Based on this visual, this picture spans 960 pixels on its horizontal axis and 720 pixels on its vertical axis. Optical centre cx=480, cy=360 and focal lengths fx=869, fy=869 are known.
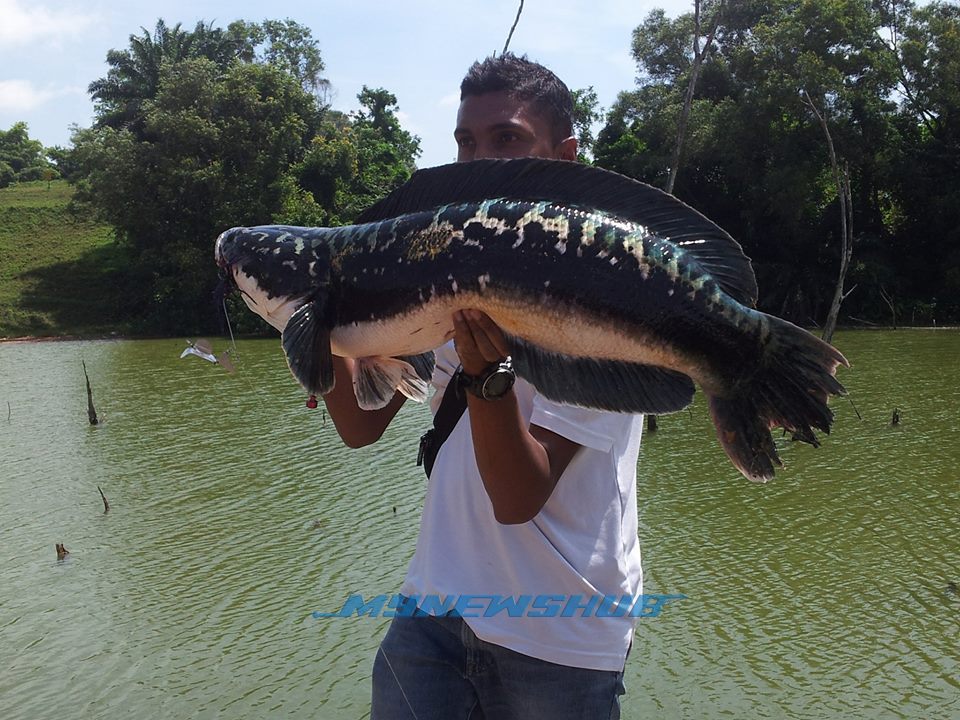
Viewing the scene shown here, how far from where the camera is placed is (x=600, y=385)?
1663mm

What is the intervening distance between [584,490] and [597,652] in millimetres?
328

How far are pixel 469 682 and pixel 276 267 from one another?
985 mm

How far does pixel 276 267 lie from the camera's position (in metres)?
1.86

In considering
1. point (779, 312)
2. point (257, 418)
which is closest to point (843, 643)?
point (257, 418)

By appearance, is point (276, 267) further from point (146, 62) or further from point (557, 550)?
point (146, 62)

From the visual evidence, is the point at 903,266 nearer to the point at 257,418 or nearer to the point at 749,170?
the point at 749,170

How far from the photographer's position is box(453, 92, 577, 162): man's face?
1.96 m

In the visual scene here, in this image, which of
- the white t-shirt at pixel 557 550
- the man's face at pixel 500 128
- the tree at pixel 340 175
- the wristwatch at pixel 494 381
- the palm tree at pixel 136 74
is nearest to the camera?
the wristwatch at pixel 494 381

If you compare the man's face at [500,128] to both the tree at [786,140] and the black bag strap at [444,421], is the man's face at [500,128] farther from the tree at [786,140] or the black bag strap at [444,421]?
the tree at [786,140]

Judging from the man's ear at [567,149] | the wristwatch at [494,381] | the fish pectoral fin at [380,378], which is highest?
the man's ear at [567,149]

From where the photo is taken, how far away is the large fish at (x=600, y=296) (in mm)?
1598

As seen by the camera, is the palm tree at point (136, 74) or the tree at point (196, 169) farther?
the palm tree at point (136, 74)

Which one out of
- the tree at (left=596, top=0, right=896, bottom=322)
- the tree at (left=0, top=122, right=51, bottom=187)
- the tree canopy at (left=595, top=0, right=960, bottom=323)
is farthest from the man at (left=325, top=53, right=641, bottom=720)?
the tree at (left=0, top=122, right=51, bottom=187)

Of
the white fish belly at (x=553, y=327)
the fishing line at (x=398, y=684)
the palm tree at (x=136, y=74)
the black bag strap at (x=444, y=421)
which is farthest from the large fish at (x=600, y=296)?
the palm tree at (x=136, y=74)
